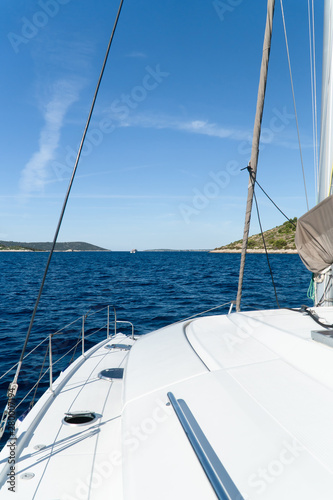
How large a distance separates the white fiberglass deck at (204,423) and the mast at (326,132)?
1063 mm

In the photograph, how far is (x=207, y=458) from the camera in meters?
1.48

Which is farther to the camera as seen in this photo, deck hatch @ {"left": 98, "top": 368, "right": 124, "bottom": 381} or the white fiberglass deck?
deck hatch @ {"left": 98, "top": 368, "right": 124, "bottom": 381}

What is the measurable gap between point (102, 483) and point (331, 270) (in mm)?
3761

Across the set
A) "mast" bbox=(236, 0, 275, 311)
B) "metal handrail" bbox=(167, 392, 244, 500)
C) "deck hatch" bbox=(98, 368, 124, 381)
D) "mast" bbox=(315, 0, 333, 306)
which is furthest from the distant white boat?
"mast" bbox=(236, 0, 275, 311)

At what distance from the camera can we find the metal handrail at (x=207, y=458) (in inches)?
51.0

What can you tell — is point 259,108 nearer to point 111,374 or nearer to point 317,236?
point 317,236

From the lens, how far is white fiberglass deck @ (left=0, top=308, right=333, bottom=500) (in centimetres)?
139

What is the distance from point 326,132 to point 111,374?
447 cm

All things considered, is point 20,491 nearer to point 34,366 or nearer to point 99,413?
point 99,413

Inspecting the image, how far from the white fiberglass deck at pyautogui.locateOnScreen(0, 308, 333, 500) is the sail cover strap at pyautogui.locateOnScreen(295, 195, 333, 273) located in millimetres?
624

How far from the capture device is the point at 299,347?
2.38m

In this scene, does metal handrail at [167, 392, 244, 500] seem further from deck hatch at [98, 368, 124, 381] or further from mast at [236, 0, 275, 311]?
mast at [236, 0, 275, 311]

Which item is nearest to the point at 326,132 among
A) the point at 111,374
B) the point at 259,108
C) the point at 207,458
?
the point at 259,108

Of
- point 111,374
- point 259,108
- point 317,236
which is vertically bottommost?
point 111,374
